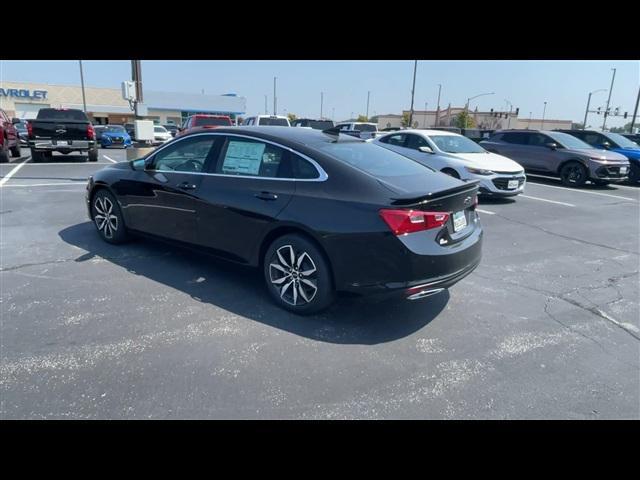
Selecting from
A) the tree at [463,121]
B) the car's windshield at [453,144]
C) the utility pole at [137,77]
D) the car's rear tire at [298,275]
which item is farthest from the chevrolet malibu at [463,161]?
the tree at [463,121]

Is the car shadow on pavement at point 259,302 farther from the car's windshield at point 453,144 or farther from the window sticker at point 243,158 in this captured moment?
the car's windshield at point 453,144

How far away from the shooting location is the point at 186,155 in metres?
4.53

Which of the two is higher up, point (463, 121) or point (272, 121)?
point (463, 121)

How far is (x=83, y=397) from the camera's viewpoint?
99.0 inches

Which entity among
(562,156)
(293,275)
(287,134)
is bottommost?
(293,275)

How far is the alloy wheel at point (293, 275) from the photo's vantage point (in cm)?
350

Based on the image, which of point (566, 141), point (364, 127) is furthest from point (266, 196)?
point (364, 127)

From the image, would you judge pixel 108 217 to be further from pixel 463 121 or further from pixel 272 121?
pixel 463 121

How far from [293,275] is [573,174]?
1238 cm

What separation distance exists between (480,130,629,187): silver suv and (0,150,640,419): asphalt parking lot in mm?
8268

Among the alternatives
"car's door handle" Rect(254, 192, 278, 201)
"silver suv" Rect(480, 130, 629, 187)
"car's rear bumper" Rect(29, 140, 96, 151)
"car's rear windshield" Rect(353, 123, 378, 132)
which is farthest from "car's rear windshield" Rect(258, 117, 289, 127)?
"car's door handle" Rect(254, 192, 278, 201)

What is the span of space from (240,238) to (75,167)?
1210cm
